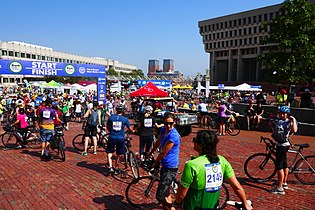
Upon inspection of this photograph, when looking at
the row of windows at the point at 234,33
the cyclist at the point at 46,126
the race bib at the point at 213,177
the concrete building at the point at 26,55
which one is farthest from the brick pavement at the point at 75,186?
the row of windows at the point at 234,33

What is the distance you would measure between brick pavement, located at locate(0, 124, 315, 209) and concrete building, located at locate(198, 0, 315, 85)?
2835 inches

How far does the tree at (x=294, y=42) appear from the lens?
17.9 meters

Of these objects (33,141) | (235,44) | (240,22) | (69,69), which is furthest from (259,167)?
(240,22)

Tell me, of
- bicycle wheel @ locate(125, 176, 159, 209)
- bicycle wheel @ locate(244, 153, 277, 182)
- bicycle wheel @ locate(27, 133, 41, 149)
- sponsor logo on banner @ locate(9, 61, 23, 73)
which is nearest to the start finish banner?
sponsor logo on banner @ locate(9, 61, 23, 73)

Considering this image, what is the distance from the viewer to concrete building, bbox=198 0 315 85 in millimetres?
76625

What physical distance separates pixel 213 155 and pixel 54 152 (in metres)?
7.74

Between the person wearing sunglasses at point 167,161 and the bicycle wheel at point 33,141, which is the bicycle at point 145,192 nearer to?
the person wearing sunglasses at point 167,161

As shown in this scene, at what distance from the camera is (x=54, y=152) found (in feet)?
30.5

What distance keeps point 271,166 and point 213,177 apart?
4.56m

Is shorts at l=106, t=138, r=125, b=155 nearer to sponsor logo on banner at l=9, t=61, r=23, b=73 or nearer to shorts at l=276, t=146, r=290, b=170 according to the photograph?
shorts at l=276, t=146, r=290, b=170

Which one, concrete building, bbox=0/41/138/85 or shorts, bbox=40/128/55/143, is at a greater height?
concrete building, bbox=0/41/138/85

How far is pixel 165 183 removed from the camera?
4289 mm

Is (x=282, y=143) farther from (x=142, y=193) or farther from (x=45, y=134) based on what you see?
(x=45, y=134)

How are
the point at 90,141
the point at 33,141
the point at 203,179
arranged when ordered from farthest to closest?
1. the point at 33,141
2. the point at 90,141
3. the point at 203,179
